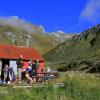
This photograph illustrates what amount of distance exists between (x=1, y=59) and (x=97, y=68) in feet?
125

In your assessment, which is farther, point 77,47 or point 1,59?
point 77,47

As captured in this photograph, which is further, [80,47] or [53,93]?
[80,47]

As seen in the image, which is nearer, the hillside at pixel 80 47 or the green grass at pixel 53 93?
the green grass at pixel 53 93

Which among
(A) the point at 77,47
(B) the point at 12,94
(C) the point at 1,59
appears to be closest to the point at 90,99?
(B) the point at 12,94

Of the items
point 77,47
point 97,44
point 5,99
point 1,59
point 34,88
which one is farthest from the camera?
point 77,47

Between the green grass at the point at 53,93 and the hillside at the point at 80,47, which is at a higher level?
the hillside at the point at 80,47

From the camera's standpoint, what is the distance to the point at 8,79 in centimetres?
2397

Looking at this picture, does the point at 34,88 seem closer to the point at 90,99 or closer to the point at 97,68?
the point at 90,99

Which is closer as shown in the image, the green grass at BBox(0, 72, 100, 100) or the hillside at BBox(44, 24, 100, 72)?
the green grass at BBox(0, 72, 100, 100)

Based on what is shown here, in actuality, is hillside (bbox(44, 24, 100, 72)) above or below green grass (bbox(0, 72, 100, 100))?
above

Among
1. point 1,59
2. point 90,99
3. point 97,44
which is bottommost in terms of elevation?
point 90,99

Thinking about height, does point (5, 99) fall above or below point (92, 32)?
below

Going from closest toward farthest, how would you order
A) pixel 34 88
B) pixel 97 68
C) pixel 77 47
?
1. pixel 34 88
2. pixel 97 68
3. pixel 77 47

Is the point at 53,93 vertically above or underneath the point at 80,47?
underneath
